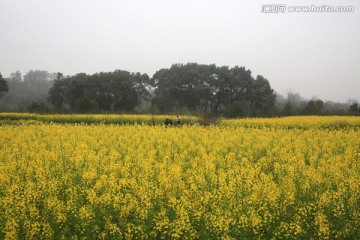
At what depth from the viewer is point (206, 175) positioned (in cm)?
829

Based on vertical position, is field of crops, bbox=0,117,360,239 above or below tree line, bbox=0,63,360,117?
below

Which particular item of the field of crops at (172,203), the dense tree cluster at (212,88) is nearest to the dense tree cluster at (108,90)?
the dense tree cluster at (212,88)

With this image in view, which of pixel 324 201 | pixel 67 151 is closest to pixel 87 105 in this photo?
pixel 67 151

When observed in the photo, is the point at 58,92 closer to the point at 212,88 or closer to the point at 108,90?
the point at 108,90

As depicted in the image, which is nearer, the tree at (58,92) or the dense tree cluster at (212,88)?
the dense tree cluster at (212,88)

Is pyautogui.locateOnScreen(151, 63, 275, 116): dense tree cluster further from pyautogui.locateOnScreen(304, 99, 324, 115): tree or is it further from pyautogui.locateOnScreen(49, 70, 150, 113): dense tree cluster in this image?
pyautogui.locateOnScreen(304, 99, 324, 115): tree

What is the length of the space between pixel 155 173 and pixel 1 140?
8.76 m

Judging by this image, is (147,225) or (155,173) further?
(155,173)

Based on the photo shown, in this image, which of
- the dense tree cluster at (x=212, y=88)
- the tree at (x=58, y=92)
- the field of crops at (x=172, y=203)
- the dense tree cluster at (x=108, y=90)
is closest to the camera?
the field of crops at (x=172, y=203)

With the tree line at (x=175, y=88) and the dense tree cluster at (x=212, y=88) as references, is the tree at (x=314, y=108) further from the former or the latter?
the dense tree cluster at (x=212, y=88)

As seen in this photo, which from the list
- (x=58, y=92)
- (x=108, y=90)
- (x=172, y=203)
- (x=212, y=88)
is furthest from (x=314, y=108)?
(x=58, y=92)

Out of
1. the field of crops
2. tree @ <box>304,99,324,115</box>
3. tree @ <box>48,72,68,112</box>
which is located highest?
tree @ <box>48,72,68,112</box>

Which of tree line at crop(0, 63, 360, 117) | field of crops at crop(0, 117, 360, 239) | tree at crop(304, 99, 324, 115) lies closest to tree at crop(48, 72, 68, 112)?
tree line at crop(0, 63, 360, 117)

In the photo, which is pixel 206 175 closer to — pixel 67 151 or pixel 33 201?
pixel 33 201
